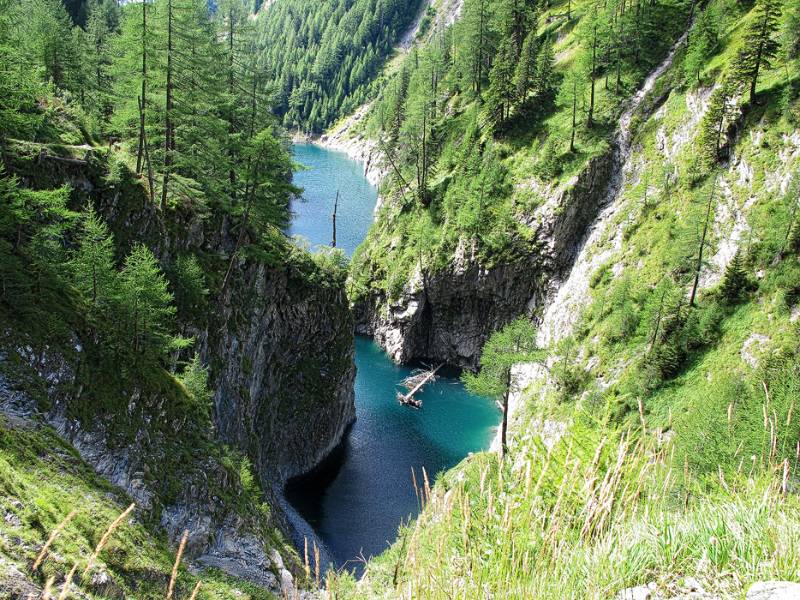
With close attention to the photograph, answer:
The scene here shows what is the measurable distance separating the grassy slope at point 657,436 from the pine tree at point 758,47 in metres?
1.68

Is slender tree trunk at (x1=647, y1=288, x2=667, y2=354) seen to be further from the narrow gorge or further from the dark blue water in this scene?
the dark blue water

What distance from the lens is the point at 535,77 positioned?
65.1 meters

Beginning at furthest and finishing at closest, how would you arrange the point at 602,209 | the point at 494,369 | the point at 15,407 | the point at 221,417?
1. the point at 602,209
2. the point at 494,369
3. the point at 221,417
4. the point at 15,407

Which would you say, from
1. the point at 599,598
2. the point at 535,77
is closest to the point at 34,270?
the point at 599,598

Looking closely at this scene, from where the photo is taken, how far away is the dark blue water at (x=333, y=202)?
86.1m

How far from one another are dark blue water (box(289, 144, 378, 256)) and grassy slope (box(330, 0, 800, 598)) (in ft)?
120

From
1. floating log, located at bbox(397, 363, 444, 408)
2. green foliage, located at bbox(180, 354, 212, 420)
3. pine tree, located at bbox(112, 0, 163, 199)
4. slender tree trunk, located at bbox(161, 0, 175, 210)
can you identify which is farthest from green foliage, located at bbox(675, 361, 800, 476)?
floating log, located at bbox(397, 363, 444, 408)

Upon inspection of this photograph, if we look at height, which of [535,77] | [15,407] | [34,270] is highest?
[535,77]

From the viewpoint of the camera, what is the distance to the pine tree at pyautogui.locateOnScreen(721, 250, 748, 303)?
36250 mm

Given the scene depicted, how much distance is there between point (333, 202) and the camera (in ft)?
333

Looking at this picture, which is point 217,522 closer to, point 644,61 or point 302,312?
point 302,312

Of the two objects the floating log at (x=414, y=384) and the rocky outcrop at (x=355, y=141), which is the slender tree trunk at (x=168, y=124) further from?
the rocky outcrop at (x=355, y=141)

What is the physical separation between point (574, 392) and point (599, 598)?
133ft

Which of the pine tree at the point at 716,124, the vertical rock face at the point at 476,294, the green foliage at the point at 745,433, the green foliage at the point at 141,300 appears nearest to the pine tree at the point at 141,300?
the green foliage at the point at 141,300
